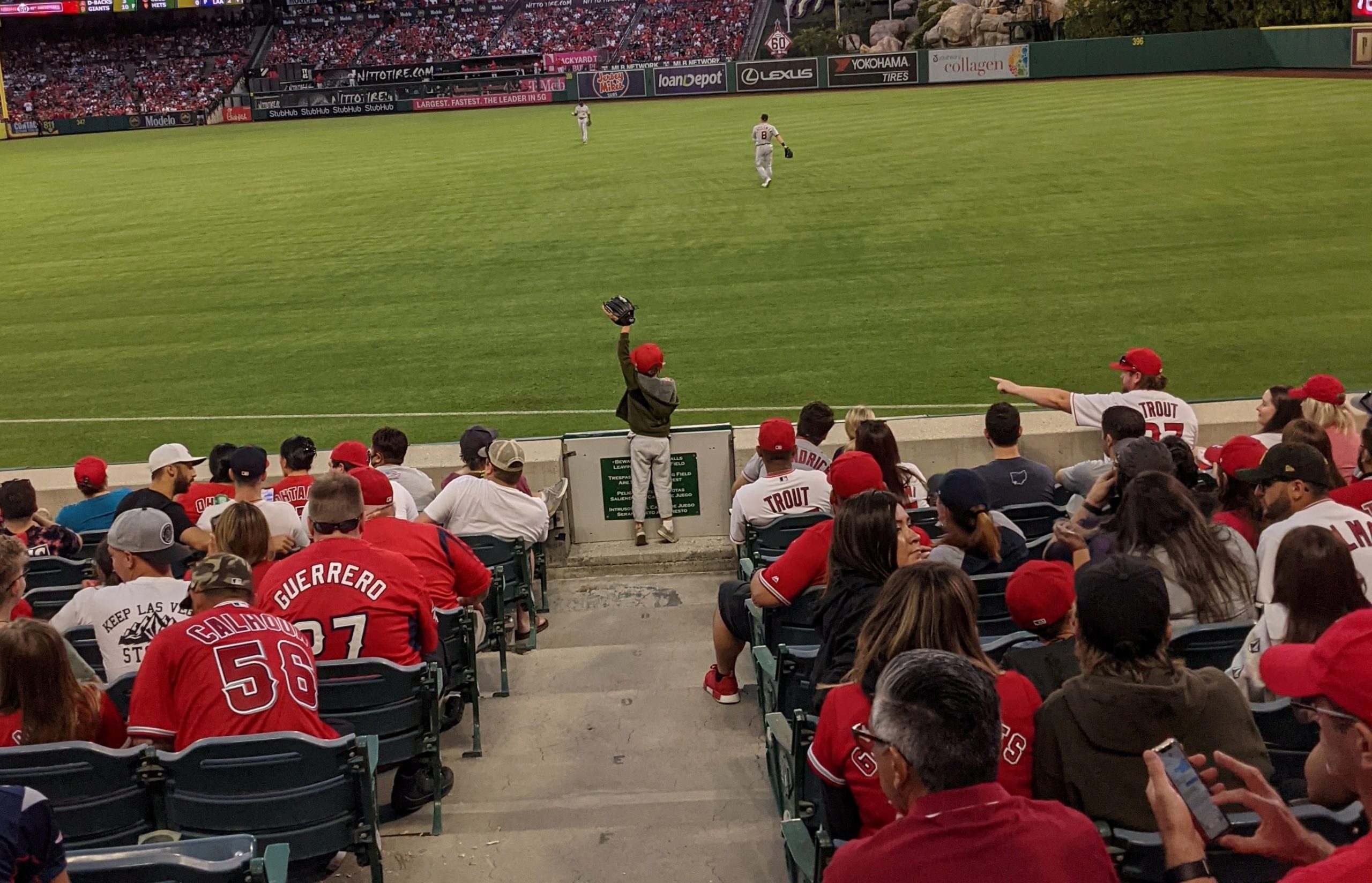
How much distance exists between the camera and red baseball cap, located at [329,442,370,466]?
7.83 m

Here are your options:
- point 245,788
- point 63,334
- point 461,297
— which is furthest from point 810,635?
point 63,334

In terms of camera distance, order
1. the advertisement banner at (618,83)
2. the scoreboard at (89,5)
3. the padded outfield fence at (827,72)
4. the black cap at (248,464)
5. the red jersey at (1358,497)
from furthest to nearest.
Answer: the scoreboard at (89,5)
the advertisement banner at (618,83)
the padded outfield fence at (827,72)
the black cap at (248,464)
the red jersey at (1358,497)

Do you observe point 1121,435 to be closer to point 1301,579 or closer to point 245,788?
point 1301,579

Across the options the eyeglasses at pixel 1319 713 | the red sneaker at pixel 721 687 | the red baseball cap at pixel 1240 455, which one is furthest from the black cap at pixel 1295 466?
the eyeglasses at pixel 1319 713

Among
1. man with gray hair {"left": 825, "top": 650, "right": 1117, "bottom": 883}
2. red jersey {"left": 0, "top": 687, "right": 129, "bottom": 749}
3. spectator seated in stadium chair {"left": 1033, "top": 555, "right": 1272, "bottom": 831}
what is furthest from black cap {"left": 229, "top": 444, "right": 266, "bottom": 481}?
man with gray hair {"left": 825, "top": 650, "right": 1117, "bottom": 883}

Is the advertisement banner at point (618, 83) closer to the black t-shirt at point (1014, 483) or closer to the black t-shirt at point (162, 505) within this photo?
the black t-shirt at point (162, 505)

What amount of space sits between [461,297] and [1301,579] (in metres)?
15.3

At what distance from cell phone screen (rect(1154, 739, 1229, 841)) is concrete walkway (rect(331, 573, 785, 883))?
2.27m

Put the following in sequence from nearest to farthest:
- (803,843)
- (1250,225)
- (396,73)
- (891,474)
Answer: (803,843) → (891,474) → (1250,225) → (396,73)

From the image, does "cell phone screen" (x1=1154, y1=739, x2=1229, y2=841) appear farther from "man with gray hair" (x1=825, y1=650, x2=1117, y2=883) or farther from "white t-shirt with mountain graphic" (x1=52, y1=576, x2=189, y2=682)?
"white t-shirt with mountain graphic" (x1=52, y1=576, x2=189, y2=682)

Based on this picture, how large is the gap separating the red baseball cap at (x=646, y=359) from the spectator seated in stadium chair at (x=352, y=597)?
394 centimetres

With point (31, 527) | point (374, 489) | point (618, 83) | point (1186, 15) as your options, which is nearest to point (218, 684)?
point (374, 489)

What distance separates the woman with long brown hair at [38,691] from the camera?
4070 mm

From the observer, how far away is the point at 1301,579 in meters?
4.21
